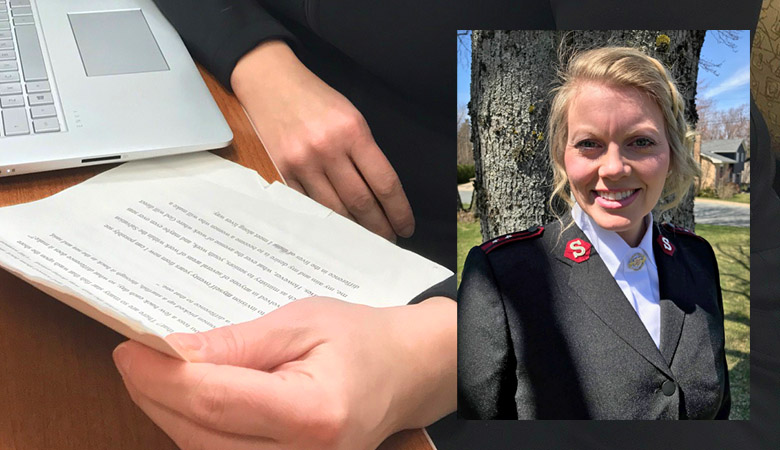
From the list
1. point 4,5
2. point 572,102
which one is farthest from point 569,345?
point 4,5

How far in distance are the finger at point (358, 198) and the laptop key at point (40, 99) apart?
28 cm

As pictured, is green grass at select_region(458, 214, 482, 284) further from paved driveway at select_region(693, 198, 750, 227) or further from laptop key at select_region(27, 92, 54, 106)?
laptop key at select_region(27, 92, 54, 106)

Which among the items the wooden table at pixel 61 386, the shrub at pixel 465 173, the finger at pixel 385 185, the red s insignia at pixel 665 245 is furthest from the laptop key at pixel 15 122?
the red s insignia at pixel 665 245

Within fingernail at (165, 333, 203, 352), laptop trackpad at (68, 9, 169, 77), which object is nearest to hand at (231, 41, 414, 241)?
laptop trackpad at (68, 9, 169, 77)

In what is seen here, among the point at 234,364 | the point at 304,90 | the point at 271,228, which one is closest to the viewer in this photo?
the point at 234,364

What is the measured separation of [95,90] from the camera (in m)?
0.76

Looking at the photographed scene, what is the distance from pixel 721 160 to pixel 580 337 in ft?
0.48

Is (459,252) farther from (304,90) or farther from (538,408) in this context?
(304,90)

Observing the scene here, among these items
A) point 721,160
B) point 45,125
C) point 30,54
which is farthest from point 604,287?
point 30,54

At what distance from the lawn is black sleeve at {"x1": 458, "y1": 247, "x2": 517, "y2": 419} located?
23 mm

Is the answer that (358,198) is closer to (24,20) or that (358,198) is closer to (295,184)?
(295,184)

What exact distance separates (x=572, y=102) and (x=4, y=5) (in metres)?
0.72

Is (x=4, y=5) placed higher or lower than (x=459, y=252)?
higher

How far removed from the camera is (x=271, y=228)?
63 centimetres
